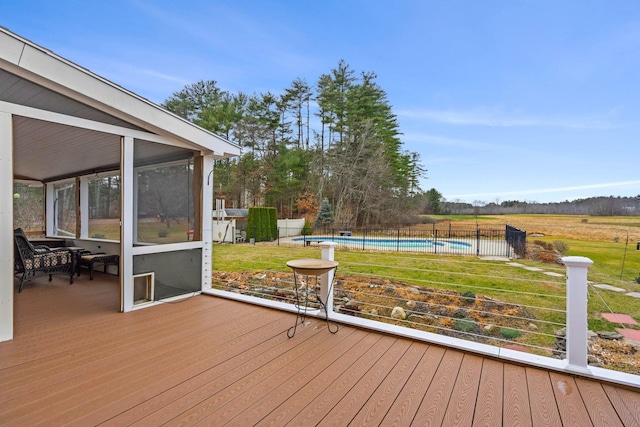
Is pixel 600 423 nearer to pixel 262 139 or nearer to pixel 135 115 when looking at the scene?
pixel 135 115

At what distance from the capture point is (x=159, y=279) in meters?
3.85

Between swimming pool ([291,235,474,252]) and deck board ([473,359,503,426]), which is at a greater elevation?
deck board ([473,359,503,426])

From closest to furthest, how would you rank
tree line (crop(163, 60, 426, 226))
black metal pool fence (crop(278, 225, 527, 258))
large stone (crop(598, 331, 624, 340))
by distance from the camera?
1. large stone (crop(598, 331, 624, 340))
2. black metal pool fence (crop(278, 225, 527, 258))
3. tree line (crop(163, 60, 426, 226))

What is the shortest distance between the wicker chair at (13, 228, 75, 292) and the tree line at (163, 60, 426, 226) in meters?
13.6

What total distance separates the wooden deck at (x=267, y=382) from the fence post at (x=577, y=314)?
0.14m

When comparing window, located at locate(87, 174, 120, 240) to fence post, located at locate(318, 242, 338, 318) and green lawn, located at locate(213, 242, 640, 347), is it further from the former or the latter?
fence post, located at locate(318, 242, 338, 318)

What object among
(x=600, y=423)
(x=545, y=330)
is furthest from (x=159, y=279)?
(x=545, y=330)

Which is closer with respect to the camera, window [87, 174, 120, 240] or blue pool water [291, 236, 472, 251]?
window [87, 174, 120, 240]

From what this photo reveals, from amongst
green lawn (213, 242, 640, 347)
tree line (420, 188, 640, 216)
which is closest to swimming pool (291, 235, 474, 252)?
green lawn (213, 242, 640, 347)

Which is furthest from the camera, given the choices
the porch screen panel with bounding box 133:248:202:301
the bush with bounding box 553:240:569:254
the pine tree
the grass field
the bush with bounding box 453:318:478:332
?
the pine tree

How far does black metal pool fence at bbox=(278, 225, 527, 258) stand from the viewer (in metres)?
10.6

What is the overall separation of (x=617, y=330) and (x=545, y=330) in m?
0.90

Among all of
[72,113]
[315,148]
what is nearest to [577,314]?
[72,113]

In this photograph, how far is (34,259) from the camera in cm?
457
